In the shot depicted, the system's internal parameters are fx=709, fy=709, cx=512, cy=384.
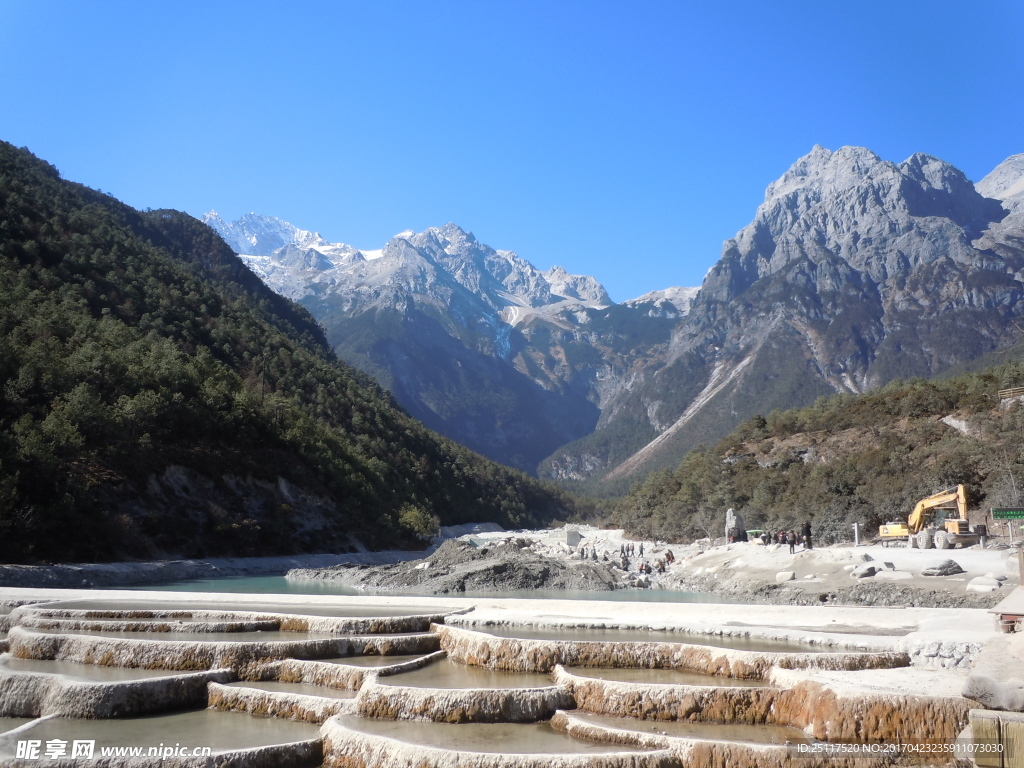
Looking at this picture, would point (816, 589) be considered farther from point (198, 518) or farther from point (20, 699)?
point (198, 518)

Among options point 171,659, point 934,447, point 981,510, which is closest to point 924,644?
point 171,659

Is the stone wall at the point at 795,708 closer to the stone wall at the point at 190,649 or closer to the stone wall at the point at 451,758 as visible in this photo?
the stone wall at the point at 451,758

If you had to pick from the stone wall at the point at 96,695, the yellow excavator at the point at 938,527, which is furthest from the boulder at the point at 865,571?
the stone wall at the point at 96,695

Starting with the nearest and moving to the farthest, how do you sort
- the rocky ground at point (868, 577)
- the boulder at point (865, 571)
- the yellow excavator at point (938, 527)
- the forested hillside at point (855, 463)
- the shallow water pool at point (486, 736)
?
the shallow water pool at point (486, 736) → the rocky ground at point (868, 577) → the boulder at point (865, 571) → the yellow excavator at point (938, 527) → the forested hillside at point (855, 463)

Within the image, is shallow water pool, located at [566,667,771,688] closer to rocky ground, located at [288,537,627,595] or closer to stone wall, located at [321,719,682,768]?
stone wall, located at [321,719,682,768]

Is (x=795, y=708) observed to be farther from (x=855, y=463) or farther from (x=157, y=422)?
(x=855, y=463)

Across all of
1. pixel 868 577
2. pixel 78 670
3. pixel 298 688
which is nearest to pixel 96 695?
pixel 78 670
